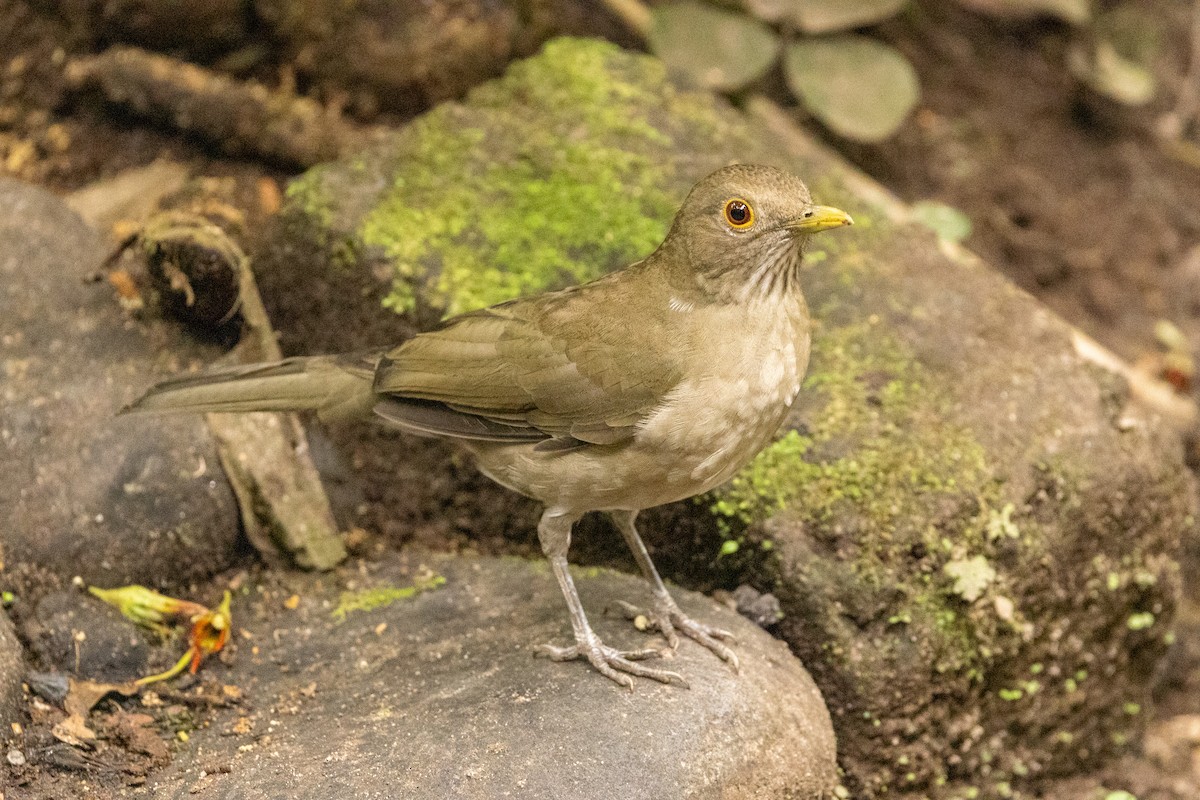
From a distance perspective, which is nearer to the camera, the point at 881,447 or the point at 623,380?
the point at 623,380

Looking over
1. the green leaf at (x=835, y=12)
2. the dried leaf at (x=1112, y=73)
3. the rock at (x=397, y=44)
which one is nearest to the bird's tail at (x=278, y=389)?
the rock at (x=397, y=44)

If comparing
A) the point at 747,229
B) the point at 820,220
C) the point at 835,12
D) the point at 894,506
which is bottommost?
the point at 894,506

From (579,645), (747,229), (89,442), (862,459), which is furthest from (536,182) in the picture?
(579,645)

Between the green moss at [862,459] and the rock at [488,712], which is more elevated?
the green moss at [862,459]

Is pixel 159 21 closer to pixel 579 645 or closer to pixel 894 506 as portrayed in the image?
pixel 579 645

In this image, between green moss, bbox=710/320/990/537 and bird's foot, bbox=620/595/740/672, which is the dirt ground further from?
bird's foot, bbox=620/595/740/672

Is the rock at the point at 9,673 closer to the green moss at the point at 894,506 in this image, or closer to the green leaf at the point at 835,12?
the green moss at the point at 894,506

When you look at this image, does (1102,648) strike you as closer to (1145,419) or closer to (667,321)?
(1145,419)

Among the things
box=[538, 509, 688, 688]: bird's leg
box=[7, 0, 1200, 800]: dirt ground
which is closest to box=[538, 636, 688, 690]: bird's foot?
box=[538, 509, 688, 688]: bird's leg
